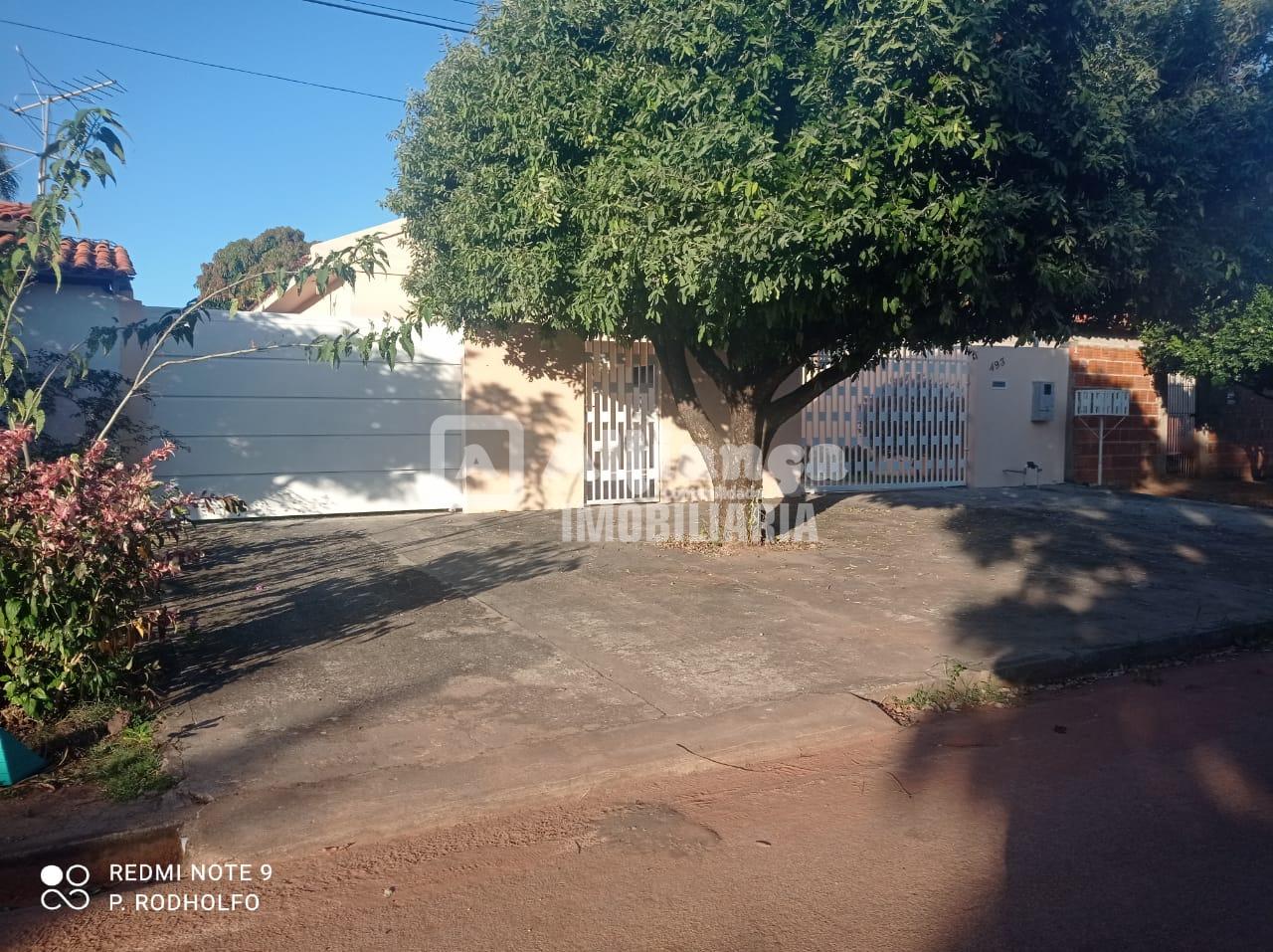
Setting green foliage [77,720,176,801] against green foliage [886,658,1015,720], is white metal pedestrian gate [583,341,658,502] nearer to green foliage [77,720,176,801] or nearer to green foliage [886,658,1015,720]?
green foliage [886,658,1015,720]

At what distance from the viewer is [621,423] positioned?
546 inches

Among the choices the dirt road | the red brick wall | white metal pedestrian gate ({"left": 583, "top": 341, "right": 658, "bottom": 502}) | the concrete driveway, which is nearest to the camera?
the dirt road

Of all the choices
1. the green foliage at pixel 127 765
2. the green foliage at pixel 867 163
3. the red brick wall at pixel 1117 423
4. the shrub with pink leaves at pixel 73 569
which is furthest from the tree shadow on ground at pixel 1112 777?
the red brick wall at pixel 1117 423

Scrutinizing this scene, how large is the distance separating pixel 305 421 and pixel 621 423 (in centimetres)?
415

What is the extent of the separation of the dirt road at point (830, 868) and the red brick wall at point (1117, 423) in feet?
44.6

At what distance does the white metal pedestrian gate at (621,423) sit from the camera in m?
13.6

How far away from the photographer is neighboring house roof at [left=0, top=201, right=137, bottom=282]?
10562 millimetres

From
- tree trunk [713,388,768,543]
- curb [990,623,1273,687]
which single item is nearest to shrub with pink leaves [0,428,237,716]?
curb [990,623,1273,687]

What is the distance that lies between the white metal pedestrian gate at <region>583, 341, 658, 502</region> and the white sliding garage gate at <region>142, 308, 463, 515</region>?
1801mm

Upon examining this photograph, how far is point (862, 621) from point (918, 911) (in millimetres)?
4258

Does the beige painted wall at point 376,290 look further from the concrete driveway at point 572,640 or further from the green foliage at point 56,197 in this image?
the green foliage at point 56,197

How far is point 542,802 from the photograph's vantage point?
15.3 ft

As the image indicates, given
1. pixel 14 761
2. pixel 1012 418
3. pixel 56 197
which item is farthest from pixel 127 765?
pixel 1012 418

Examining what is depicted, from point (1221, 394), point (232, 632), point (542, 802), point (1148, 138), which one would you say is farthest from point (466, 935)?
point (1221, 394)
